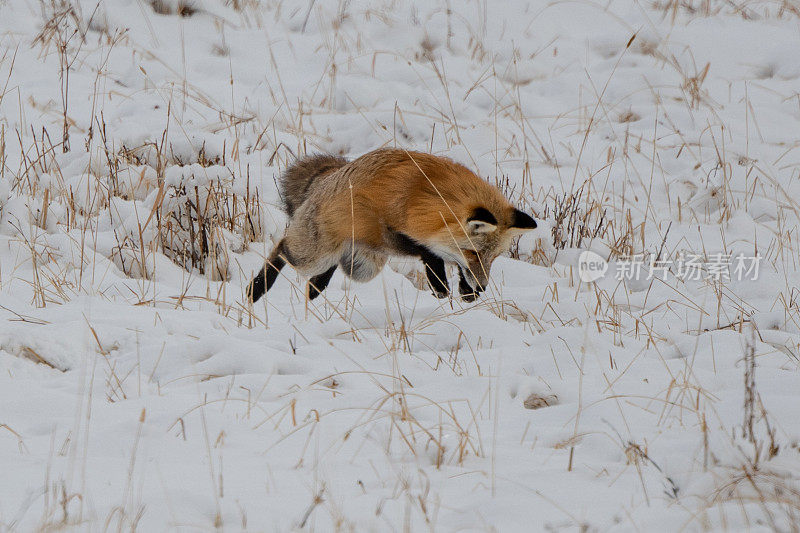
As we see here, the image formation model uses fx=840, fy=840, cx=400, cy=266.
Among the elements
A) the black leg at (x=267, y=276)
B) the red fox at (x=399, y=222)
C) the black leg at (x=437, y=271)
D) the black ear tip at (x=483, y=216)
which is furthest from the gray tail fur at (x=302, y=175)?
the black ear tip at (x=483, y=216)

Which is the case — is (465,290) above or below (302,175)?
below

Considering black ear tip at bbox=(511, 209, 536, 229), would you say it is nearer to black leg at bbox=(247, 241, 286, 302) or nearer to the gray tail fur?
the gray tail fur

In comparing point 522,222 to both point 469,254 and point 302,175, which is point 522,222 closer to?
point 469,254

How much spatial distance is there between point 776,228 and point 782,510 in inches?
223

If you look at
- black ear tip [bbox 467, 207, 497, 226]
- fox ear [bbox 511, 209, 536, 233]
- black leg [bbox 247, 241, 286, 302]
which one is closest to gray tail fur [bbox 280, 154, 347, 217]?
black leg [bbox 247, 241, 286, 302]

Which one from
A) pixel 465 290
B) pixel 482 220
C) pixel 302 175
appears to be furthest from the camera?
pixel 302 175

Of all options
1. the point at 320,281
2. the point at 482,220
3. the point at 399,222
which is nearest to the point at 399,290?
the point at 320,281

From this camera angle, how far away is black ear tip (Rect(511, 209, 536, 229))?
5.93 metres

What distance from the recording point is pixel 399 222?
5906 mm

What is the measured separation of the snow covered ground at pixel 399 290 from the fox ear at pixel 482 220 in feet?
1.96

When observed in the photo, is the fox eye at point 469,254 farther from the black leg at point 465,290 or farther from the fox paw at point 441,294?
the fox paw at point 441,294

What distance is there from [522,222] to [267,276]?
1.90 meters

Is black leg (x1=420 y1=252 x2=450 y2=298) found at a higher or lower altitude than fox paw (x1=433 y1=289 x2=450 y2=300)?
higher

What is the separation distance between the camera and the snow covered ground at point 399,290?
8.79ft
